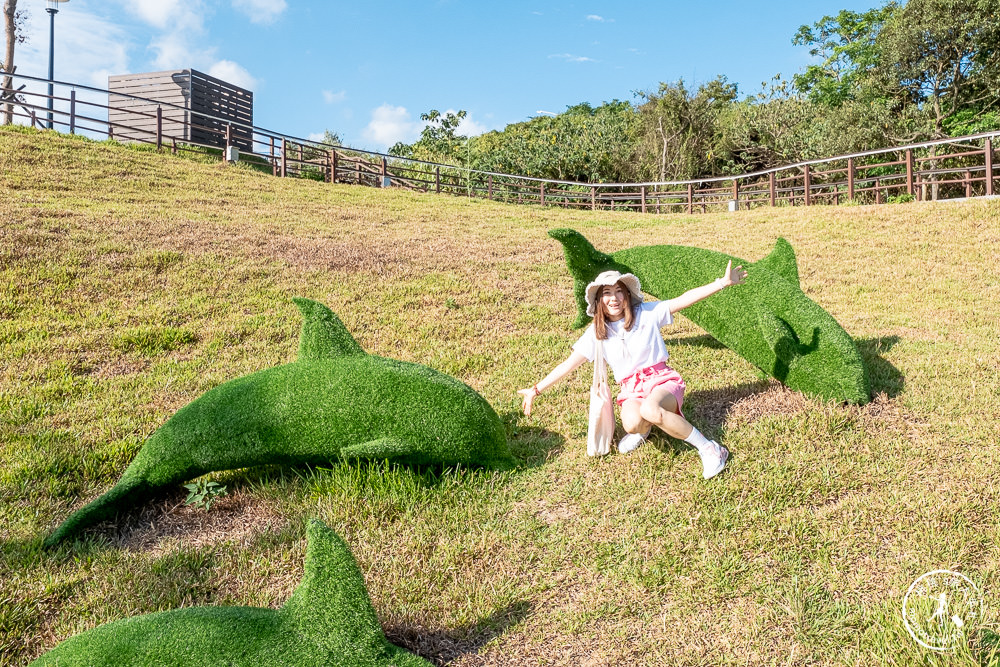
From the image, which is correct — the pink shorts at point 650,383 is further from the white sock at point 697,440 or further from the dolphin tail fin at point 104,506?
the dolphin tail fin at point 104,506

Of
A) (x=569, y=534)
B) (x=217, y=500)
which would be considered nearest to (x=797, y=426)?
(x=569, y=534)

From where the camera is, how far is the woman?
3.96 m

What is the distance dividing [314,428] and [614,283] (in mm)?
1957

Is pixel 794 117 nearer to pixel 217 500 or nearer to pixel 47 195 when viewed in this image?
pixel 47 195

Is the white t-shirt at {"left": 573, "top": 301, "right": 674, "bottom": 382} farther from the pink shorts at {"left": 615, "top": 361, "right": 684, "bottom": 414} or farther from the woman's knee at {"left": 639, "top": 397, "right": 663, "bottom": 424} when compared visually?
the woman's knee at {"left": 639, "top": 397, "right": 663, "bottom": 424}

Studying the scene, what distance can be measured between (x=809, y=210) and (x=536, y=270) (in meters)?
7.71

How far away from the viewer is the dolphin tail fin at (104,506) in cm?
336

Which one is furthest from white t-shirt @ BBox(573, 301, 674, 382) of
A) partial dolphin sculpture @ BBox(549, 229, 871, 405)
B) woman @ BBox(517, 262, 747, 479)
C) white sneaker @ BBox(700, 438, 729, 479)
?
partial dolphin sculpture @ BBox(549, 229, 871, 405)

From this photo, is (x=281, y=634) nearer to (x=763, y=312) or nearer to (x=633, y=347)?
(x=633, y=347)

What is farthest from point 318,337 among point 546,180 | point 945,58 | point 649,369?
point 945,58

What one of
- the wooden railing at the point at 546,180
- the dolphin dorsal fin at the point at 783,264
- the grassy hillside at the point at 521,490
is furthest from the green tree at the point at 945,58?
the dolphin dorsal fin at the point at 783,264

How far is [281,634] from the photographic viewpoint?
229 centimetres

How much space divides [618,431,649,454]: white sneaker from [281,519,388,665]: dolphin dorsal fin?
2.16m

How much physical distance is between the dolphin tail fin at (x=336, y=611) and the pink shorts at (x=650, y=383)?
2.17 metres
